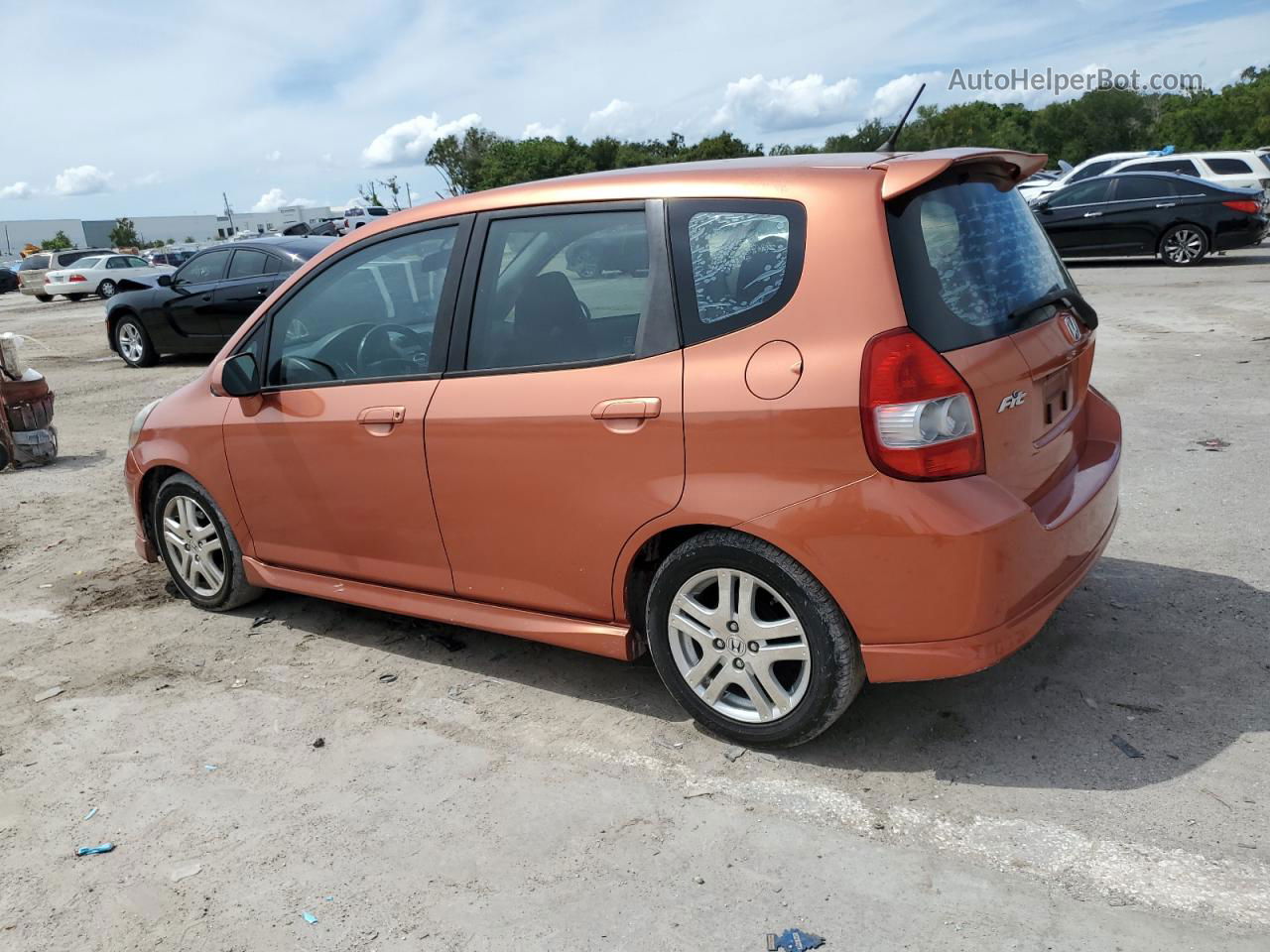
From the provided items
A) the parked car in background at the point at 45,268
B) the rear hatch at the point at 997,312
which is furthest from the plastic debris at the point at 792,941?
the parked car in background at the point at 45,268

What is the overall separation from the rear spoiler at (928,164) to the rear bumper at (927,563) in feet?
2.84

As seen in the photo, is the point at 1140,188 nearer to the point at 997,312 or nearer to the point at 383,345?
the point at 997,312

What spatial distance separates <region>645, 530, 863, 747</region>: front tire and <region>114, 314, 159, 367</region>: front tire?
1300 cm

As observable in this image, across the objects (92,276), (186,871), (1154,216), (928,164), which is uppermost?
→ (92,276)

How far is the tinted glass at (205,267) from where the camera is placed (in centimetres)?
1376

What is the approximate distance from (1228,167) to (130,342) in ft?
65.3

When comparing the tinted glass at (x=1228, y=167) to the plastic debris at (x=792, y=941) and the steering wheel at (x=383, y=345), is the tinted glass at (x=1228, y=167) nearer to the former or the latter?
the steering wheel at (x=383, y=345)

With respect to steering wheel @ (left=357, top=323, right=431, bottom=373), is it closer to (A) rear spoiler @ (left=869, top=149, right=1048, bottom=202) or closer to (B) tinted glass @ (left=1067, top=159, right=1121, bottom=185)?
(A) rear spoiler @ (left=869, top=149, right=1048, bottom=202)

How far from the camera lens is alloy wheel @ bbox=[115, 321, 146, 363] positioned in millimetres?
14688

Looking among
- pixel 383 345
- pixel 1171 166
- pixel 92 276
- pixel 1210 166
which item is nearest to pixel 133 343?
pixel 383 345

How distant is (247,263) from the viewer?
13.5 meters

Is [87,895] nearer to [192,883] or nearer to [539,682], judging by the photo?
[192,883]

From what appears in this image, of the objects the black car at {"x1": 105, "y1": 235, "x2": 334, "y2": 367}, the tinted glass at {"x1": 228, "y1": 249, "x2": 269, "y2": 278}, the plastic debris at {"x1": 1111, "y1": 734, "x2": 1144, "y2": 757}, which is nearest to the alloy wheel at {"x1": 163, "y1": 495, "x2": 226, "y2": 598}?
the plastic debris at {"x1": 1111, "y1": 734, "x2": 1144, "y2": 757}

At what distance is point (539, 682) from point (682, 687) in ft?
2.67
